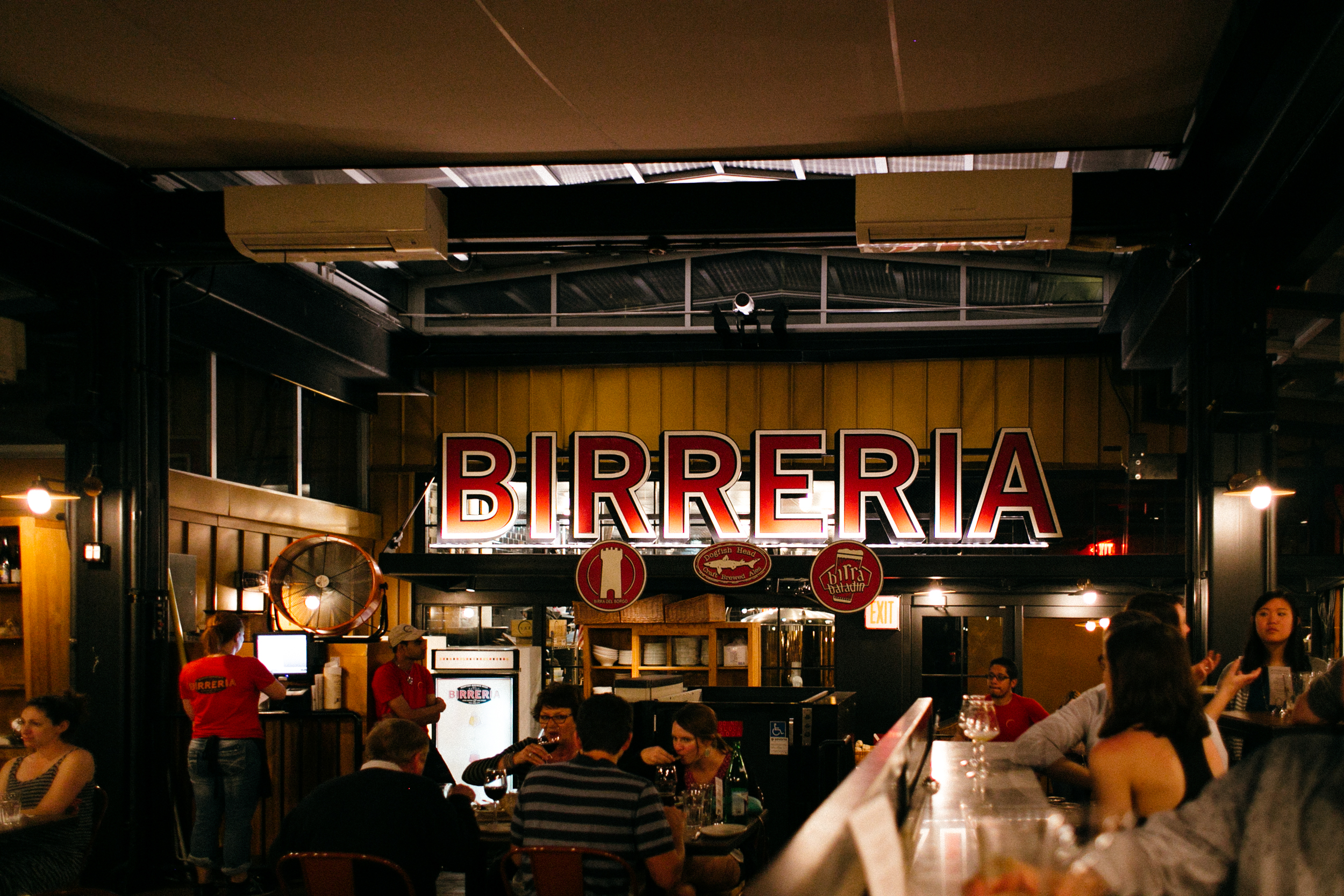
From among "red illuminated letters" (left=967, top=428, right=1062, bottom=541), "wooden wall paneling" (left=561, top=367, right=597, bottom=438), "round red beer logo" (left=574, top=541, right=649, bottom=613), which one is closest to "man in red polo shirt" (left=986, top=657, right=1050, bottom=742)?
"red illuminated letters" (left=967, top=428, right=1062, bottom=541)

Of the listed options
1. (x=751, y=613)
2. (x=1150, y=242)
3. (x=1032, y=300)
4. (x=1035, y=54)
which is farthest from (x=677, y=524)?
(x=1035, y=54)

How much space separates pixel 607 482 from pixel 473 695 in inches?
92.6

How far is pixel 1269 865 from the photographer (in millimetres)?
1639

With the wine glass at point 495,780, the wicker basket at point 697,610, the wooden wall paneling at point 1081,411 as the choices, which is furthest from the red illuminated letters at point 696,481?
the wine glass at point 495,780

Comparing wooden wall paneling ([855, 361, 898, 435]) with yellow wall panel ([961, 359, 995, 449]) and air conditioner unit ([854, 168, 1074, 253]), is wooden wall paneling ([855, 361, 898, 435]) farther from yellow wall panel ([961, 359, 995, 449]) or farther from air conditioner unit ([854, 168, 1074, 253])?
air conditioner unit ([854, 168, 1074, 253])

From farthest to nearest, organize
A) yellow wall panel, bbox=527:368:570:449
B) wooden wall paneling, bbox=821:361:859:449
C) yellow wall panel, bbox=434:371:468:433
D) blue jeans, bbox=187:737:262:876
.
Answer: yellow wall panel, bbox=434:371:468:433 → yellow wall panel, bbox=527:368:570:449 → wooden wall paneling, bbox=821:361:859:449 → blue jeans, bbox=187:737:262:876

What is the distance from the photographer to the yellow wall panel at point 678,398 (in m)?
11.8

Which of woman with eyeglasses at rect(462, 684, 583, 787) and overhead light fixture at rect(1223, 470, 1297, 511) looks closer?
woman with eyeglasses at rect(462, 684, 583, 787)

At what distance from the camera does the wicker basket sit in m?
10.6

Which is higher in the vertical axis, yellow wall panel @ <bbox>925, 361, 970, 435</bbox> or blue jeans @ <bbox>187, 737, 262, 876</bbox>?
yellow wall panel @ <bbox>925, 361, 970, 435</bbox>

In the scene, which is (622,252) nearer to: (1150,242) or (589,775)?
(1150,242)

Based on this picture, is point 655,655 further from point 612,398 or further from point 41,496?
point 41,496

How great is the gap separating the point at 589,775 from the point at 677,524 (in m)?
6.89

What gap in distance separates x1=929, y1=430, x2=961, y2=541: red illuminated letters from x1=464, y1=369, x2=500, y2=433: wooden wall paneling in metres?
4.53
